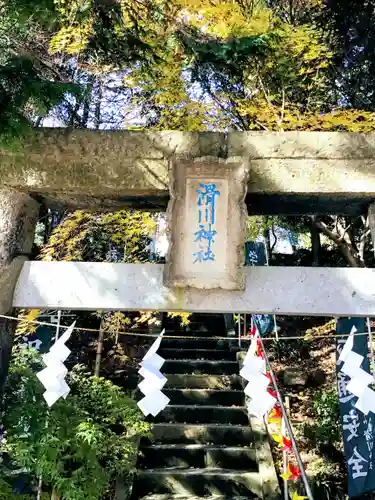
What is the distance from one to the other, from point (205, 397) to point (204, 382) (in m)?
0.43

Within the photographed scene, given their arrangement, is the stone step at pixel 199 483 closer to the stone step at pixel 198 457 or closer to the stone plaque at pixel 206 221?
the stone step at pixel 198 457

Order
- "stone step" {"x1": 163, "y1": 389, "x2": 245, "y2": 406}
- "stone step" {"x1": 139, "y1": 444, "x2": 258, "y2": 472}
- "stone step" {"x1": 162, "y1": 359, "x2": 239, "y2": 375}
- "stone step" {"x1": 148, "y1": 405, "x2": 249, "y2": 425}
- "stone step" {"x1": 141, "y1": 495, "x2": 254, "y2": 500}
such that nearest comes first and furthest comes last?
1. "stone step" {"x1": 141, "y1": 495, "x2": 254, "y2": 500}
2. "stone step" {"x1": 139, "y1": 444, "x2": 258, "y2": 472}
3. "stone step" {"x1": 148, "y1": 405, "x2": 249, "y2": 425}
4. "stone step" {"x1": 163, "y1": 389, "x2": 245, "y2": 406}
5. "stone step" {"x1": 162, "y1": 359, "x2": 239, "y2": 375}

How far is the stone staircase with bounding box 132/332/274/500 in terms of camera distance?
5699mm

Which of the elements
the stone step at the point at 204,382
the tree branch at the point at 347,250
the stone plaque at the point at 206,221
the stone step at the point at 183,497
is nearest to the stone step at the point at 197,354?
the stone step at the point at 204,382

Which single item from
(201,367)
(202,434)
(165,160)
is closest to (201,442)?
(202,434)

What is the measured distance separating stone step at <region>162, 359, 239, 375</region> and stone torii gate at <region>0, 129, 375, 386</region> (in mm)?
5324

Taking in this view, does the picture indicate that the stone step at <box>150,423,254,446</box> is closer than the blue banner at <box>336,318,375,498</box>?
No

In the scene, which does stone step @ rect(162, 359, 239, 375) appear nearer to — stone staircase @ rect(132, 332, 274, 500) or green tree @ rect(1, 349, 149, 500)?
stone staircase @ rect(132, 332, 274, 500)

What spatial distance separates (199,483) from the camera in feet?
18.8

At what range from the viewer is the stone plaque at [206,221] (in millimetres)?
3135

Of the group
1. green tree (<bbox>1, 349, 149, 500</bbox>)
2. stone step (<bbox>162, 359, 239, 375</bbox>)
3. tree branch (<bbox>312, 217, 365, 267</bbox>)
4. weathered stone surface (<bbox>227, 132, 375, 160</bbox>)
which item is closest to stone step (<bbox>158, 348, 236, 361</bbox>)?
stone step (<bbox>162, 359, 239, 375</bbox>)

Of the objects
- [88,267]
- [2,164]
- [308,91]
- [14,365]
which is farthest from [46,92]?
[308,91]

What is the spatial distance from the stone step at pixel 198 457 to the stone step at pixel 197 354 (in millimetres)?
2749

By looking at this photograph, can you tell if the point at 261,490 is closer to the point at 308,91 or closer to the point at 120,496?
the point at 120,496
